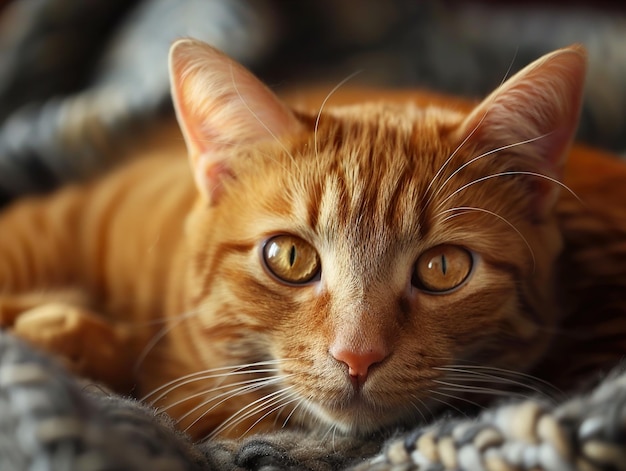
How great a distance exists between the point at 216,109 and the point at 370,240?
1.16ft

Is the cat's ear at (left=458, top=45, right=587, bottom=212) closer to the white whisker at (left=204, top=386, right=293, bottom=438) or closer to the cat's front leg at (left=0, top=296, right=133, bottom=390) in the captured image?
the white whisker at (left=204, top=386, right=293, bottom=438)

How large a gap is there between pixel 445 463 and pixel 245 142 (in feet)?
2.06

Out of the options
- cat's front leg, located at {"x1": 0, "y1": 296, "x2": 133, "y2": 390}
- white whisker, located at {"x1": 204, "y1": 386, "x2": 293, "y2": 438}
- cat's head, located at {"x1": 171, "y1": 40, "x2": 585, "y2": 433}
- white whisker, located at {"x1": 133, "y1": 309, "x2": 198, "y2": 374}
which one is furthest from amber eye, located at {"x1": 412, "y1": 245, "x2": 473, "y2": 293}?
cat's front leg, located at {"x1": 0, "y1": 296, "x2": 133, "y2": 390}

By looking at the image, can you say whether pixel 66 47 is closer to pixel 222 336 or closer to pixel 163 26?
pixel 163 26

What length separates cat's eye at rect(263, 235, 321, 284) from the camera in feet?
3.36

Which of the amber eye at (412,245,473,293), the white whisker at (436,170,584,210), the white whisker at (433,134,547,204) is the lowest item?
the amber eye at (412,245,473,293)

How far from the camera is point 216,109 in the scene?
113 cm

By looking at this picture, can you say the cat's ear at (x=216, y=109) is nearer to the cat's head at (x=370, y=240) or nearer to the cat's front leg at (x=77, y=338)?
the cat's head at (x=370, y=240)

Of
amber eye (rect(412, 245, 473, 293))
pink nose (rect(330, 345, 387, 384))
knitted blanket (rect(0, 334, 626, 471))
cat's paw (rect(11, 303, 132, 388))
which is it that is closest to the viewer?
knitted blanket (rect(0, 334, 626, 471))

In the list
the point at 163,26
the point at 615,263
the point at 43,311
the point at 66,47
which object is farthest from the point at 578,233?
the point at 66,47

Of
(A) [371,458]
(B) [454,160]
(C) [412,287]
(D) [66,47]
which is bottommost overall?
(A) [371,458]

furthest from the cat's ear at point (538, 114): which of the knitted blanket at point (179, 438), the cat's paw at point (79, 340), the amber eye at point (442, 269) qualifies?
the cat's paw at point (79, 340)

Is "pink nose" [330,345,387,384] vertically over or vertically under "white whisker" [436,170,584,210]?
under

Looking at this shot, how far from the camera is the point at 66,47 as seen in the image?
81.4 inches
